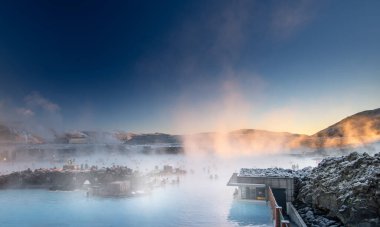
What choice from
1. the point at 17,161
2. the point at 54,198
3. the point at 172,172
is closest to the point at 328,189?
the point at 54,198

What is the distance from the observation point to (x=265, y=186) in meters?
31.2

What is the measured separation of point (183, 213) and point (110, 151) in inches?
6126

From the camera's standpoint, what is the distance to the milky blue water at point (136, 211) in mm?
28391

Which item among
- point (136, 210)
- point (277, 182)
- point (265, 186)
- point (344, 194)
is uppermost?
point (344, 194)

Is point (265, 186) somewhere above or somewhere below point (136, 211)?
above

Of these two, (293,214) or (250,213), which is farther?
(250,213)

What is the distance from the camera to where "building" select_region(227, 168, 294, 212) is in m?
30.1

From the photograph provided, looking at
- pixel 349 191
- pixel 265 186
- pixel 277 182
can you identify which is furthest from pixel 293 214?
pixel 349 191

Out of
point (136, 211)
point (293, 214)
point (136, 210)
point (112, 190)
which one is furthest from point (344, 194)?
point (112, 190)

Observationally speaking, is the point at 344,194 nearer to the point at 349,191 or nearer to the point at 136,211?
the point at 349,191

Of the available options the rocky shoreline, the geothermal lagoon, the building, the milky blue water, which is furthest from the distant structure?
the rocky shoreline

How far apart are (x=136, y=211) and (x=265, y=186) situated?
49.0ft

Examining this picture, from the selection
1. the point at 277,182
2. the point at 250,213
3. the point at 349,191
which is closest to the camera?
the point at 349,191

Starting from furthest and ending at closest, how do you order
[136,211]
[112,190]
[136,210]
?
[112,190]
[136,210]
[136,211]
